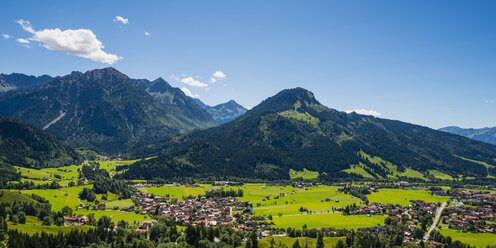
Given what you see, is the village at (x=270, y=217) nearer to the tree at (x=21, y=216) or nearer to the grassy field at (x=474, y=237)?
the grassy field at (x=474, y=237)

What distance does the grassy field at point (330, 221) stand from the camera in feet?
474

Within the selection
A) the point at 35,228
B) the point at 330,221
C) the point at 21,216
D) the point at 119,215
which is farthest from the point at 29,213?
the point at 330,221

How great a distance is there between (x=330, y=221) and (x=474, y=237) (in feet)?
204

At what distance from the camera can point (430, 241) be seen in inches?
4791

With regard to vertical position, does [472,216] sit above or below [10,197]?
below

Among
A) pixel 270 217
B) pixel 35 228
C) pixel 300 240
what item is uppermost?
pixel 35 228

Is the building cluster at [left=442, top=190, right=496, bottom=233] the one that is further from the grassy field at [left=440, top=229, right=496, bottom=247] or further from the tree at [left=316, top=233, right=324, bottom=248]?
the tree at [left=316, top=233, right=324, bottom=248]

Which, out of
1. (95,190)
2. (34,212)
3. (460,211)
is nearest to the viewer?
(34,212)

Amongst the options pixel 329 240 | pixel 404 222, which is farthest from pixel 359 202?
pixel 329 240

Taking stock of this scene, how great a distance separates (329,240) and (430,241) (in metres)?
42.7

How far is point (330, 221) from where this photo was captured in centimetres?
15262

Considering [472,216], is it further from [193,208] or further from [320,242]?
[193,208]

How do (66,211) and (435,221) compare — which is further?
(435,221)

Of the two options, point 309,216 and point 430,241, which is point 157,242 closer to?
point 309,216
